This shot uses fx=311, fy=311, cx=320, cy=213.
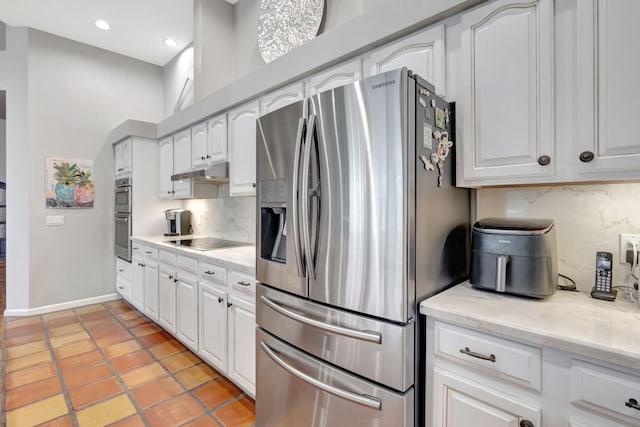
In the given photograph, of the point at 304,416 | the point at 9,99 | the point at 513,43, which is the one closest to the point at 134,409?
the point at 304,416

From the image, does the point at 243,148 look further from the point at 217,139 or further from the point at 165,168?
the point at 165,168

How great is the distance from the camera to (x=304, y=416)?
143 centimetres

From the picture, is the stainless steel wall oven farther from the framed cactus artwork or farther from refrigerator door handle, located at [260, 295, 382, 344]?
refrigerator door handle, located at [260, 295, 382, 344]

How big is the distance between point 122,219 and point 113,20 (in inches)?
90.0

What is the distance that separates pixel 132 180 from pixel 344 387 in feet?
11.8

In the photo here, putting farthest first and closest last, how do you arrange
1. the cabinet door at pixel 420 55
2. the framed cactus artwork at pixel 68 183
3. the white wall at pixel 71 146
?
the framed cactus artwork at pixel 68 183 < the white wall at pixel 71 146 < the cabinet door at pixel 420 55

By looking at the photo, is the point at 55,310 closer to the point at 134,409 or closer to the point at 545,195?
the point at 134,409

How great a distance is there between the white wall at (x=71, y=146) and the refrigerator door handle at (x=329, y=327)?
361 cm

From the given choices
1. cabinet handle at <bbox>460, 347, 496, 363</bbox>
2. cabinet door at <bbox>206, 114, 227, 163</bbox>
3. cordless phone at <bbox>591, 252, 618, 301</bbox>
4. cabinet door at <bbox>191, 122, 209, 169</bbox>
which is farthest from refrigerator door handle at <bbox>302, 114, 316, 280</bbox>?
cabinet door at <bbox>191, 122, 209, 169</bbox>

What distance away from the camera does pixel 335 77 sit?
1.86m

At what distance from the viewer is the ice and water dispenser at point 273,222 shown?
5.30ft

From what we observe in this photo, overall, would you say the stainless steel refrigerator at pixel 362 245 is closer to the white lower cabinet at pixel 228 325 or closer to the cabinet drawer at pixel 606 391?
the white lower cabinet at pixel 228 325

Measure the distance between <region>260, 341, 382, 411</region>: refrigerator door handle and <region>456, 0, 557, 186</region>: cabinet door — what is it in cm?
98

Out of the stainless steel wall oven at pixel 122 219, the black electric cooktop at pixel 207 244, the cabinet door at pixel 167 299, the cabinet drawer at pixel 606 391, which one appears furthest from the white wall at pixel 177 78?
the cabinet drawer at pixel 606 391
